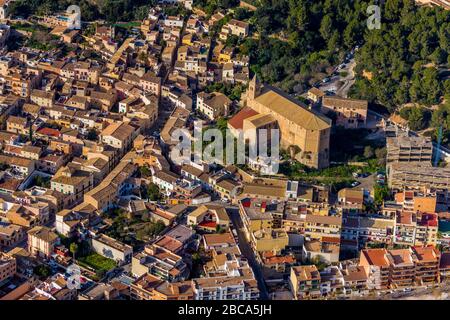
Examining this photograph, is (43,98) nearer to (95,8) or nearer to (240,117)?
(95,8)

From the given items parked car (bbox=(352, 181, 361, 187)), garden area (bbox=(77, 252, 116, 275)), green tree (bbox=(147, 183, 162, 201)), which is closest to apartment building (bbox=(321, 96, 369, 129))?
parked car (bbox=(352, 181, 361, 187))

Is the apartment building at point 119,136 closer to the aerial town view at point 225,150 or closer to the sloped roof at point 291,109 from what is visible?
the aerial town view at point 225,150

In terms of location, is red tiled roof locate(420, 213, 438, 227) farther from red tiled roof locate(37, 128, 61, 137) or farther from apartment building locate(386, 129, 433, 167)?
red tiled roof locate(37, 128, 61, 137)

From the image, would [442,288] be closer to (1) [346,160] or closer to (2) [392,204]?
(2) [392,204]

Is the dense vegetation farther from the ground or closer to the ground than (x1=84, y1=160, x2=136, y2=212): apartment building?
farther from the ground

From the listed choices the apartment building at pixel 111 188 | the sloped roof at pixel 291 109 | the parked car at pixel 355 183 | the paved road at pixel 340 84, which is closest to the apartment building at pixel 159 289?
the apartment building at pixel 111 188
